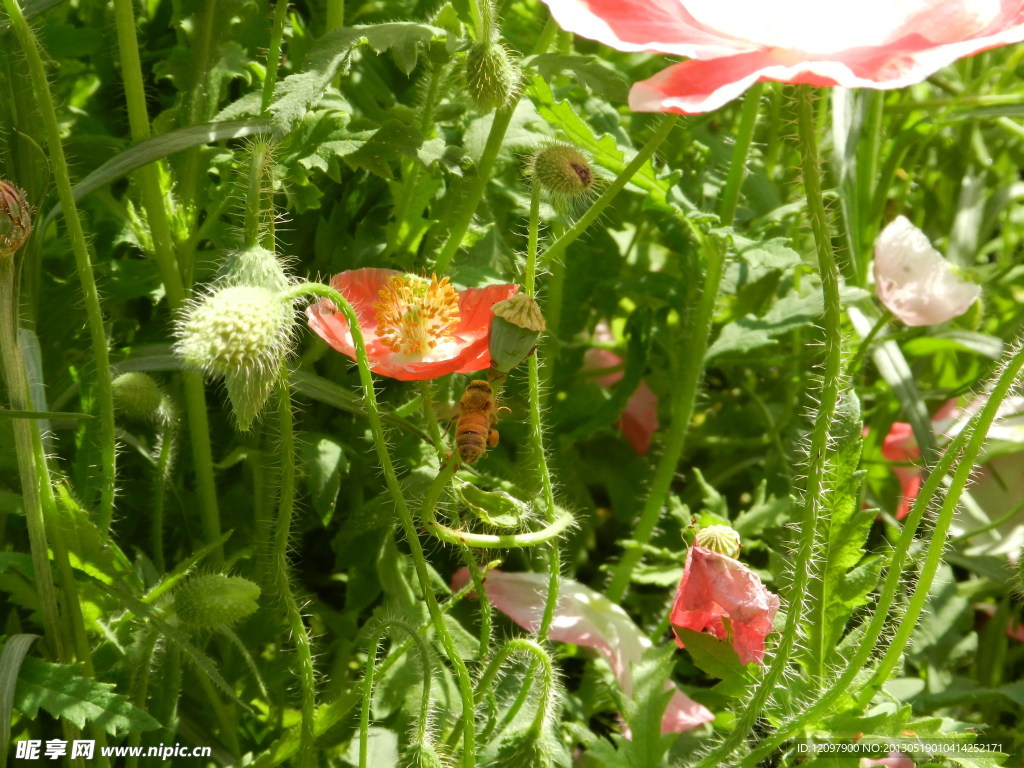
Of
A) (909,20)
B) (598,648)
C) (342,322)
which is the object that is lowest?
(598,648)

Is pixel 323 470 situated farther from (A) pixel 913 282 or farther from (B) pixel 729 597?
(A) pixel 913 282

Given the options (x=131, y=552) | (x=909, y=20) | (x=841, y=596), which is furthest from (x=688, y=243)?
(x=131, y=552)

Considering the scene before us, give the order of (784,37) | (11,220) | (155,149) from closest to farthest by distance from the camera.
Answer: (784,37), (11,220), (155,149)

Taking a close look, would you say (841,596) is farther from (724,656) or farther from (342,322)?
(342,322)

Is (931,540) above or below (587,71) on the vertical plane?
below

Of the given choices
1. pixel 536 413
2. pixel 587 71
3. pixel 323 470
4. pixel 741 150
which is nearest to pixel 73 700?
pixel 323 470

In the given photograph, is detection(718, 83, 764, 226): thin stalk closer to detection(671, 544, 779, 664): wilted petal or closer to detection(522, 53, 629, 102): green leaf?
detection(522, 53, 629, 102): green leaf
